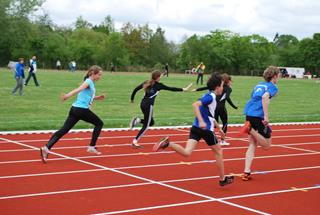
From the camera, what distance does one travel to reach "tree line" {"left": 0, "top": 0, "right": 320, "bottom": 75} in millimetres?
88688

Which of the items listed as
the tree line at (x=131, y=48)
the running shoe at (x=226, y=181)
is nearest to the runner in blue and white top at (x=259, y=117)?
the running shoe at (x=226, y=181)

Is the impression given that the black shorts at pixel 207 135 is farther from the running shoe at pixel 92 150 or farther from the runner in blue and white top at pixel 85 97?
the running shoe at pixel 92 150

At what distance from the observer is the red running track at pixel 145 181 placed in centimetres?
661

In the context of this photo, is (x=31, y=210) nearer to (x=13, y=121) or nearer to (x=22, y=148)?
(x=22, y=148)

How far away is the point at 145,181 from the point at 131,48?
101 metres

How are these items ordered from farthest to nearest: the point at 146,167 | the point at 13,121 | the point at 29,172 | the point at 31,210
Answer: the point at 13,121 < the point at 146,167 < the point at 29,172 < the point at 31,210

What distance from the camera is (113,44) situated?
9638 centimetres

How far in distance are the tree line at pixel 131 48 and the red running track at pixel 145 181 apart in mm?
79653

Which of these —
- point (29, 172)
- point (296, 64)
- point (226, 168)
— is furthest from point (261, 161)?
point (296, 64)

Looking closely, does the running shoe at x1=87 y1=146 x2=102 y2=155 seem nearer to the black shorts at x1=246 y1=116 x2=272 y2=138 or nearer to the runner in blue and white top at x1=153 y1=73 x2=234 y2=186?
the runner in blue and white top at x1=153 y1=73 x2=234 y2=186

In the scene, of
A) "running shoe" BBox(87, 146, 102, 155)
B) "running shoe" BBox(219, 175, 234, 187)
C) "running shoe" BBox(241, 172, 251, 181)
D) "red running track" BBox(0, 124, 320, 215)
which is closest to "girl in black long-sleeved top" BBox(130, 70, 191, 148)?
"red running track" BBox(0, 124, 320, 215)

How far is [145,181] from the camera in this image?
806 centimetres

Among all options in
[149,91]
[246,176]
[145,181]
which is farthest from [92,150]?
[246,176]

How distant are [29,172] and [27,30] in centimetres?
8448
